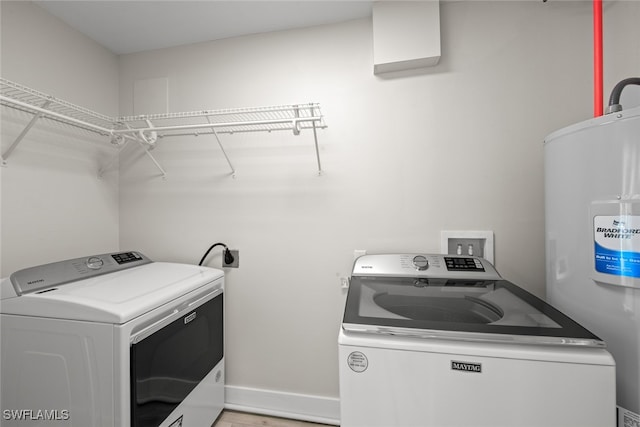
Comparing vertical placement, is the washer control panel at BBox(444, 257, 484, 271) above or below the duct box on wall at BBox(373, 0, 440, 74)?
below

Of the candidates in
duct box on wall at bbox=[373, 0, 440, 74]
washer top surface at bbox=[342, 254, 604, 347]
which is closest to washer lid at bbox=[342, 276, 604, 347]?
washer top surface at bbox=[342, 254, 604, 347]

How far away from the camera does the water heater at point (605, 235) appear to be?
836mm

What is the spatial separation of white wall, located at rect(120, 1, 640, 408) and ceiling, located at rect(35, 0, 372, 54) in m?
0.08

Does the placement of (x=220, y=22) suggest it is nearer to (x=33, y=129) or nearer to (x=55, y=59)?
(x=55, y=59)

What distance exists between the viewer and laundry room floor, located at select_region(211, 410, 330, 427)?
168 centimetres

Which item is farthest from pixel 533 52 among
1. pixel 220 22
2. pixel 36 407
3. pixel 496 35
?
pixel 36 407

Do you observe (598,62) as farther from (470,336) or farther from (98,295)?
(98,295)

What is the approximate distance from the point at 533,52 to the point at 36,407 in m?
2.91

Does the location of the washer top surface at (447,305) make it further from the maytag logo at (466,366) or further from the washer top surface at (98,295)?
the washer top surface at (98,295)

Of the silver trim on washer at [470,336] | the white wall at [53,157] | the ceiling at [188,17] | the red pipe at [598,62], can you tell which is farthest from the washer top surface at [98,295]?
the red pipe at [598,62]

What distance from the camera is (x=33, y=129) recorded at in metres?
1.51

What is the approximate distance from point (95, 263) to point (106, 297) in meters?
Answer: 0.50

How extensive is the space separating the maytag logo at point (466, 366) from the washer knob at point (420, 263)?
2.11ft

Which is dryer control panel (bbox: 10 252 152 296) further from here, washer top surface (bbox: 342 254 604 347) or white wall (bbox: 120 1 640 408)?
washer top surface (bbox: 342 254 604 347)
